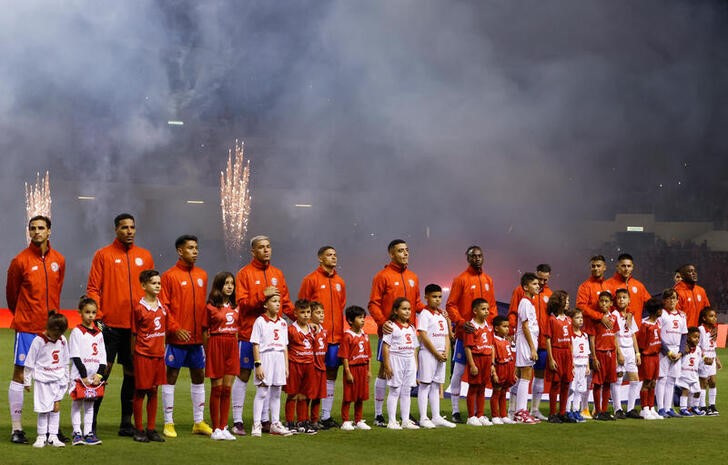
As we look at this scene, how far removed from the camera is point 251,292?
9273 millimetres

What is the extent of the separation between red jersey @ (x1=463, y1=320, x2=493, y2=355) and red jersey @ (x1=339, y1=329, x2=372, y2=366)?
1226 millimetres

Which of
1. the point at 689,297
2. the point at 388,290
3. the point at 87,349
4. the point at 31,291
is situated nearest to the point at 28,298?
the point at 31,291

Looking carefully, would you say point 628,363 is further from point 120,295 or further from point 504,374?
point 120,295

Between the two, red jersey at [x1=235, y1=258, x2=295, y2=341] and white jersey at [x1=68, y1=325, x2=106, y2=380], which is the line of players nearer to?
red jersey at [x1=235, y1=258, x2=295, y2=341]

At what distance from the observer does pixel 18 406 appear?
800 centimetres

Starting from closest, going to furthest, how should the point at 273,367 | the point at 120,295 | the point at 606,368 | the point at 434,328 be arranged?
the point at 120,295
the point at 273,367
the point at 434,328
the point at 606,368

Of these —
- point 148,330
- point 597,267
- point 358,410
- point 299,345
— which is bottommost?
point 358,410

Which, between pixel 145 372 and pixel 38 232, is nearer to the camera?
pixel 38 232

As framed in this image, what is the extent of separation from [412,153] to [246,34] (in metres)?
8.74

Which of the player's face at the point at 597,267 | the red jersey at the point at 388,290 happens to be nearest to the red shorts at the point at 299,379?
the red jersey at the point at 388,290

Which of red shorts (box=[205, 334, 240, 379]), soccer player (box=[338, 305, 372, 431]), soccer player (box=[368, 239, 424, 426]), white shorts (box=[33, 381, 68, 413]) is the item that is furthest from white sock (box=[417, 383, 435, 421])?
white shorts (box=[33, 381, 68, 413])

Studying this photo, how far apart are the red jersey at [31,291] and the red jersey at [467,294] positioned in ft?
14.6

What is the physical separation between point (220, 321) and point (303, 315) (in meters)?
0.87

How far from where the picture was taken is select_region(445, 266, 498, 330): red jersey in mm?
10789
